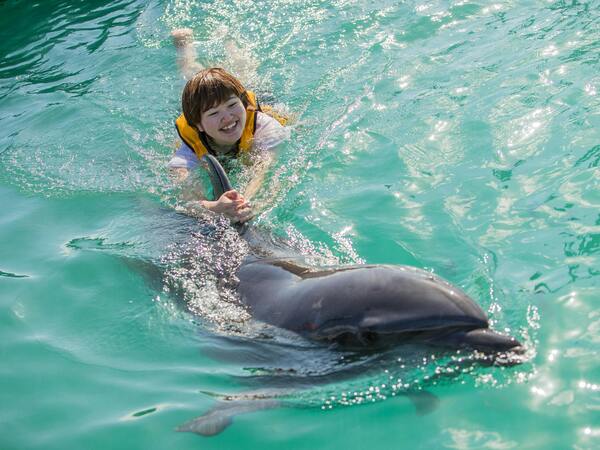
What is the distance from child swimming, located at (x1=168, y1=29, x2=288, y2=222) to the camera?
7.20m

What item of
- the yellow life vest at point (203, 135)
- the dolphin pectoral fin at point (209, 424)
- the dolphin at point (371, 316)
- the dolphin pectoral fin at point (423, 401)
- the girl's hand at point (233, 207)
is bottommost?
the dolphin pectoral fin at point (209, 424)

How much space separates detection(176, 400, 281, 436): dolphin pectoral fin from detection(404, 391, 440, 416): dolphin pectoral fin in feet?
2.58

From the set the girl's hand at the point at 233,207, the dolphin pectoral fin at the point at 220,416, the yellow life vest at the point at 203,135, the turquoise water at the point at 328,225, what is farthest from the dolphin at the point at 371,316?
the yellow life vest at the point at 203,135

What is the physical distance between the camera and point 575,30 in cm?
838

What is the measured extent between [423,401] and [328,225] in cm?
243

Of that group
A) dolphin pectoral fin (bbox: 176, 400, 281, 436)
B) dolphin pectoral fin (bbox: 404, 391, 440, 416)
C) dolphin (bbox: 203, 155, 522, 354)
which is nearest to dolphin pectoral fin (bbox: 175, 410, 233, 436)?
dolphin pectoral fin (bbox: 176, 400, 281, 436)

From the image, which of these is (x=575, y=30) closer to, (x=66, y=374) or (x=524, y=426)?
(x=524, y=426)

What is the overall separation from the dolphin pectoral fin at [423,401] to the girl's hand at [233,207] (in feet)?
7.74

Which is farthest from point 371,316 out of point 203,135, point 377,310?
point 203,135

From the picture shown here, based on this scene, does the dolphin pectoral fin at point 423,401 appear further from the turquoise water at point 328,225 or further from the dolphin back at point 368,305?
the dolphin back at point 368,305

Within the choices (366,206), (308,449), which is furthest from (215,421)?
(366,206)

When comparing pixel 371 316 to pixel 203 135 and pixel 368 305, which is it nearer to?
pixel 368 305

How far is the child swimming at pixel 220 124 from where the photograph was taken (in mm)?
7203

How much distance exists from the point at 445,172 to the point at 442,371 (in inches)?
116
